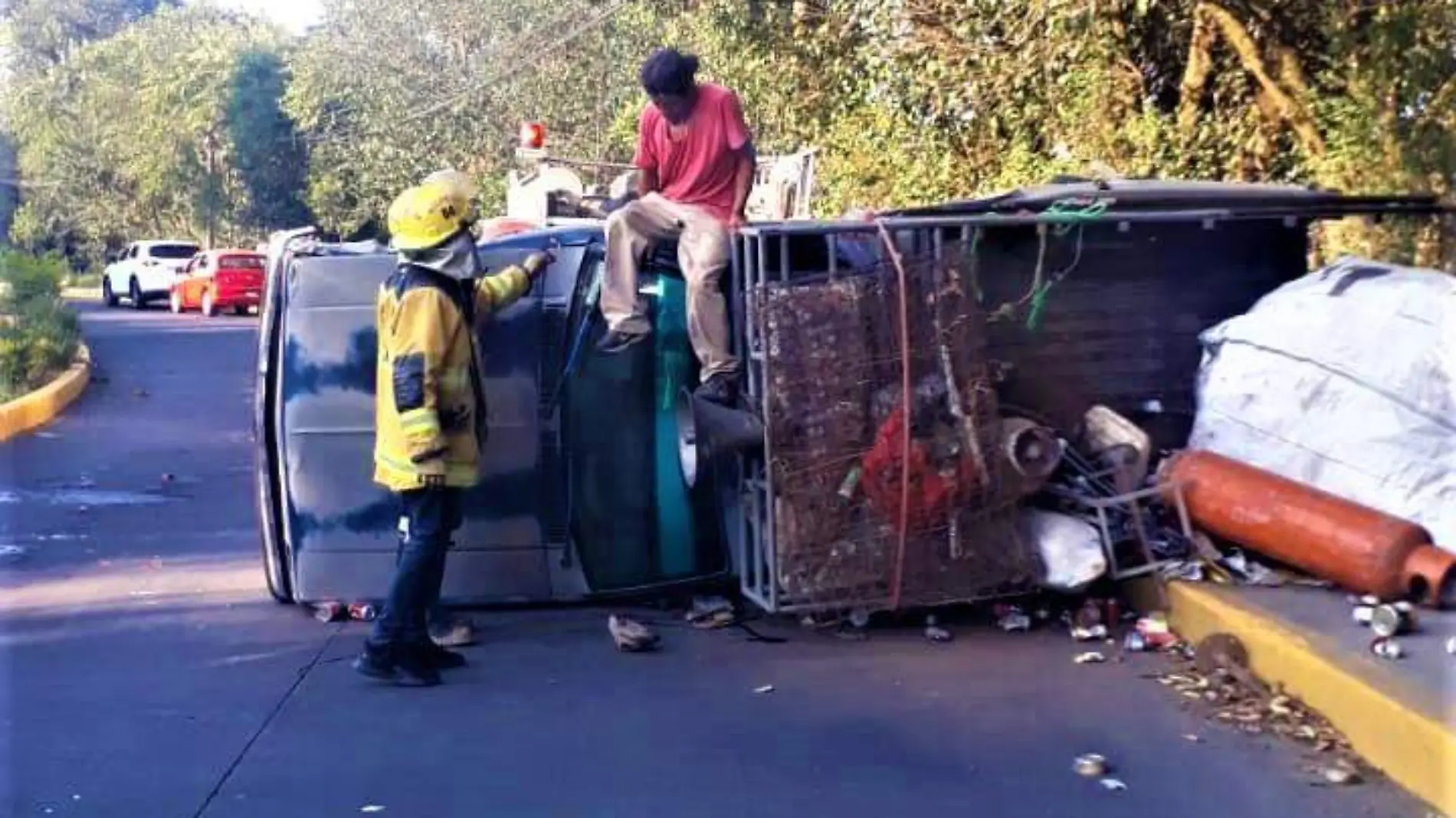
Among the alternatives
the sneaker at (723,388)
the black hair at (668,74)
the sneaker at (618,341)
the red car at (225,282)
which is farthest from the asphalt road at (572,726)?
the red car at (225,282)

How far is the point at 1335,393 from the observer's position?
7539 mm

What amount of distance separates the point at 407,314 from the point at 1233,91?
915 centimetres

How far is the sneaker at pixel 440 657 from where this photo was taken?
713 cm

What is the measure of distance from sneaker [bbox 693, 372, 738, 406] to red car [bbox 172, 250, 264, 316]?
31.3 meters

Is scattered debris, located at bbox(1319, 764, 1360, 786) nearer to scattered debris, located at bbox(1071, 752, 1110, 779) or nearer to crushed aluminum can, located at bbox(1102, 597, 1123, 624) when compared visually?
scattered debris, located at bbox(1071, 752, 1110, 779)

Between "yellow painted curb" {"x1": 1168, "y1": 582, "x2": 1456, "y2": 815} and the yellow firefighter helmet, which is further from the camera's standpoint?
the yellow firefighter helmet

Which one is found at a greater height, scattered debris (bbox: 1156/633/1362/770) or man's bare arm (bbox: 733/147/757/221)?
man's bare arm (bbox: 733/147/757/221)

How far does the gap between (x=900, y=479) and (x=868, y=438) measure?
21cm

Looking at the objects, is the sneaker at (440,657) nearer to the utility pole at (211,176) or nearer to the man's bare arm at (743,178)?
the man's bare arm at (743,178)

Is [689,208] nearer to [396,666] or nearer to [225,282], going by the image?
[396,666]

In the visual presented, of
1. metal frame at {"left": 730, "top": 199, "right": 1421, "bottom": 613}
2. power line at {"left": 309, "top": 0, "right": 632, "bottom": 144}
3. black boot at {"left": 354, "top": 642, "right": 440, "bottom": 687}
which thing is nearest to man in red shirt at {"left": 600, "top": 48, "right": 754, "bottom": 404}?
metal frame at {"left": 730, "top": 199, "right": 1421, "bottom": 613}

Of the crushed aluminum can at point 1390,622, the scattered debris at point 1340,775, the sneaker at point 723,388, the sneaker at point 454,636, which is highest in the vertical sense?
the sneaker at point 723,388

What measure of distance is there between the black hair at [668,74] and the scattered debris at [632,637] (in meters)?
2.30

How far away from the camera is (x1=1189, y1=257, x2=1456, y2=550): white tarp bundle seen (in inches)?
283
